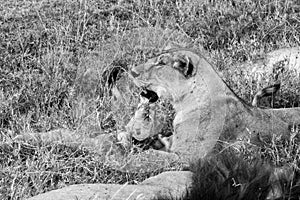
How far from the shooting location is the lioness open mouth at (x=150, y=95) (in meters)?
6.80

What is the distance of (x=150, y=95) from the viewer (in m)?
6.83

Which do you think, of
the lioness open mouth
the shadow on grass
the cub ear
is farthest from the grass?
the shadow on grass

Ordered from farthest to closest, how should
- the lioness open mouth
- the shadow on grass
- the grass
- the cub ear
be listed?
the lioness open mouth → the cub ear → the grass → the shadow on grass

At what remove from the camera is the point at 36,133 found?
612 centimetres

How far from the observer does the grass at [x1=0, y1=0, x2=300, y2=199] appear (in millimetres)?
5617

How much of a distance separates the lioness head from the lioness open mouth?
29 millimetres

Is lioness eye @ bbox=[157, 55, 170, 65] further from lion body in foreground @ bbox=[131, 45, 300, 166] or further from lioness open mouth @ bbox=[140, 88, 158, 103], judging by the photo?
lioness open mouth @ bbox=[140, 88, 158, 103]

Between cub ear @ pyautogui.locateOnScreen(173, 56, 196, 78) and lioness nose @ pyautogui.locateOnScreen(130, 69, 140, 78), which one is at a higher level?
cub ear @ pyautogui.locateOnScreen(173, 56, 196, 78)

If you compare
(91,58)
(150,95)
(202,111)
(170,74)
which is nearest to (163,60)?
Result: (170,74)

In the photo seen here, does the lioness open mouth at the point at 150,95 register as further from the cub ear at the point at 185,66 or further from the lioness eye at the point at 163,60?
the cub ear at the point at 185,66

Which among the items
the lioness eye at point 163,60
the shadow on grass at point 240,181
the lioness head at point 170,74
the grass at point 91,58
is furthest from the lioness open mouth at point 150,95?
the shadow on grass at point 240,181

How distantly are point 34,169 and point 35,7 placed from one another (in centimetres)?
390

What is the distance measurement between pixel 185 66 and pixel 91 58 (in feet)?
5.18

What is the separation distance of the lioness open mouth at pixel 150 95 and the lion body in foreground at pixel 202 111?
79mm
